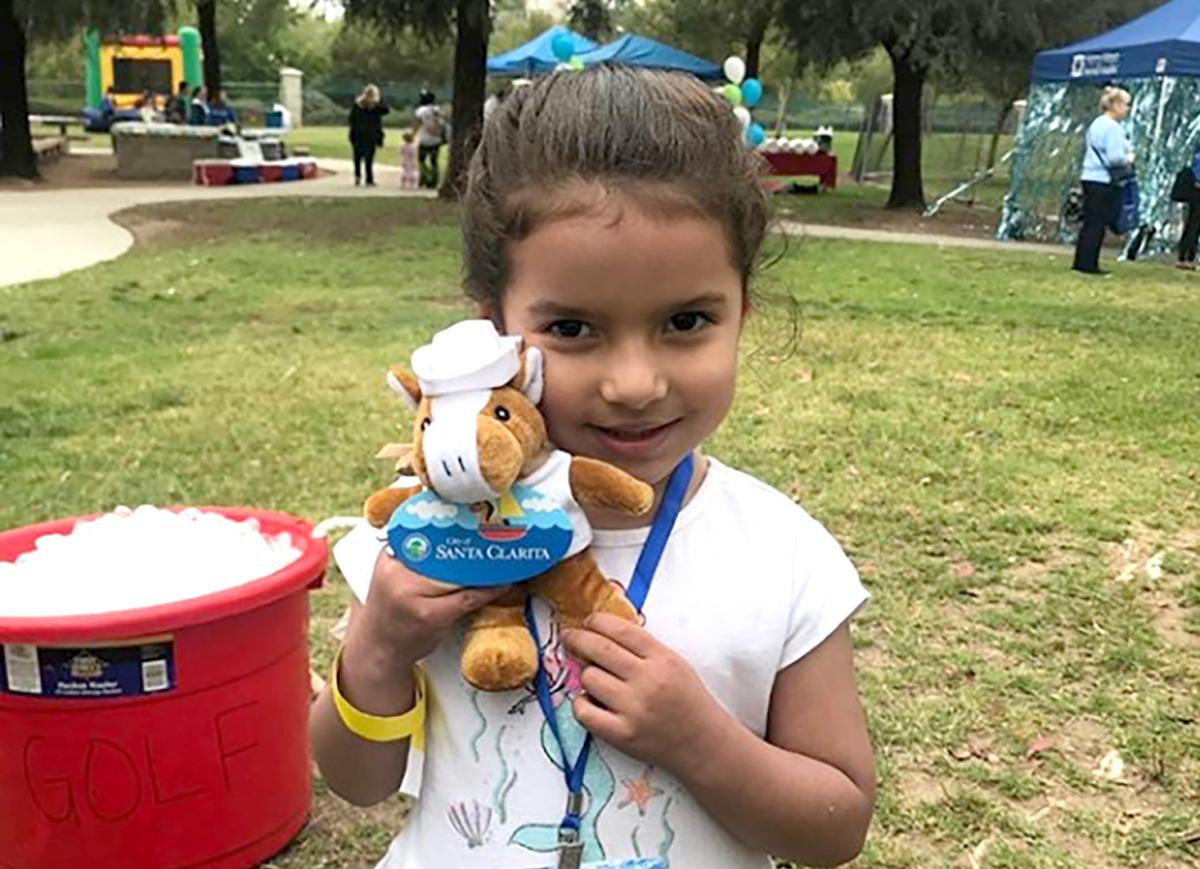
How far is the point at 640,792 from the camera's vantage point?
1353mm

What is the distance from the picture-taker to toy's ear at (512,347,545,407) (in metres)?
1.25

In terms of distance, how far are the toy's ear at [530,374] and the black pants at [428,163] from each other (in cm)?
2103

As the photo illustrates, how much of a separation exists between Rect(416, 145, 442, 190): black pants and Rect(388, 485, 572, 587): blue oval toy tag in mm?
21066

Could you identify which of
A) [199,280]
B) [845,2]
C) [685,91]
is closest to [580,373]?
[685,91]

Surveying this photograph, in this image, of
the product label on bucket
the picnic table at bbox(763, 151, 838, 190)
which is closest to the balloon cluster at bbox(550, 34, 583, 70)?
the product label on bucket

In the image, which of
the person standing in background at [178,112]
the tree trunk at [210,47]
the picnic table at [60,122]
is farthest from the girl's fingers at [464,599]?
the picnic table at [60,122]

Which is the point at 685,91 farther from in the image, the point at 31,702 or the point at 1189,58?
the point at 1189,58

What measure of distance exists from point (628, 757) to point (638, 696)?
10cm

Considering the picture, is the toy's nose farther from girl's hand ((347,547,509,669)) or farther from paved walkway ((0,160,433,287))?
paved walkway ((0,160,433,287))

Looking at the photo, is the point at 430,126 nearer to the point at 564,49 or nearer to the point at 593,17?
the point at 593,17

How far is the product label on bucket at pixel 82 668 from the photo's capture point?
2.28 m

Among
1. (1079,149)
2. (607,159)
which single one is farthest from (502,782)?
(1079,149)

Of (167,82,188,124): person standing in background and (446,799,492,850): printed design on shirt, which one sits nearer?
(446,799,492,850): printed design on shirt

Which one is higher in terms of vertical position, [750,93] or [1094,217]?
[750,93]
